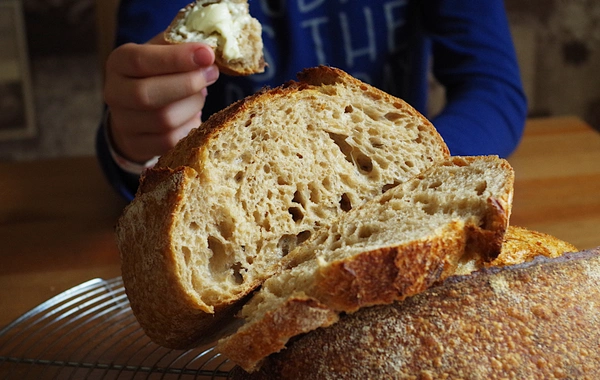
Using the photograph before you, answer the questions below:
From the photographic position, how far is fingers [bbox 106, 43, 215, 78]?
1096 millimetres

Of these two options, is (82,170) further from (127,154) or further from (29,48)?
(29,48)

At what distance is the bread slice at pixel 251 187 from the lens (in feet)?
2.71

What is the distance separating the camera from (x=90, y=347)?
1.09 m

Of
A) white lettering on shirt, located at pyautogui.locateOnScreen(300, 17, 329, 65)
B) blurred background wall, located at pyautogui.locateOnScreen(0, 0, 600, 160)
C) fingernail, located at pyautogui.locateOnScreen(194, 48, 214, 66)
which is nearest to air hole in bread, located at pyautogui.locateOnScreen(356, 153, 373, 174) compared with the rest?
Answer: fingernail, located at pyautogui.locateOnScreen(194, 48, 214, 66)

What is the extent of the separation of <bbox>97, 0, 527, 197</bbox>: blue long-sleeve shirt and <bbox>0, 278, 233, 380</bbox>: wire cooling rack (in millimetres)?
886

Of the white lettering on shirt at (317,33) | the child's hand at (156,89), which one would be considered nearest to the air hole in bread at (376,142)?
the child's hand at (156,89)

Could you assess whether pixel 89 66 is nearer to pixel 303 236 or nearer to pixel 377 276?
pixel 303 236

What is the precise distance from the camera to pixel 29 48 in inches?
141

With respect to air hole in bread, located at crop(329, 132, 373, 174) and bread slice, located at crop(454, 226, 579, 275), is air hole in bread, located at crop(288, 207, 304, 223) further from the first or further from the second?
bread slice, located at crop(454, 226, 579, 275)

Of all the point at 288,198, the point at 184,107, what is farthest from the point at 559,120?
the point at 288,198

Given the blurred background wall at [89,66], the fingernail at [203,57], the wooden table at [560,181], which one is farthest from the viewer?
the blurred background wall at [89,66]

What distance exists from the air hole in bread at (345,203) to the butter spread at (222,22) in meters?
0.36

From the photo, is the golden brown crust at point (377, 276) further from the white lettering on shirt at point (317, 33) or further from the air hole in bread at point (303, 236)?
the white lettering on shirt at point (317, 33)

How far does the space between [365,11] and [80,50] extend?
2259 mm
